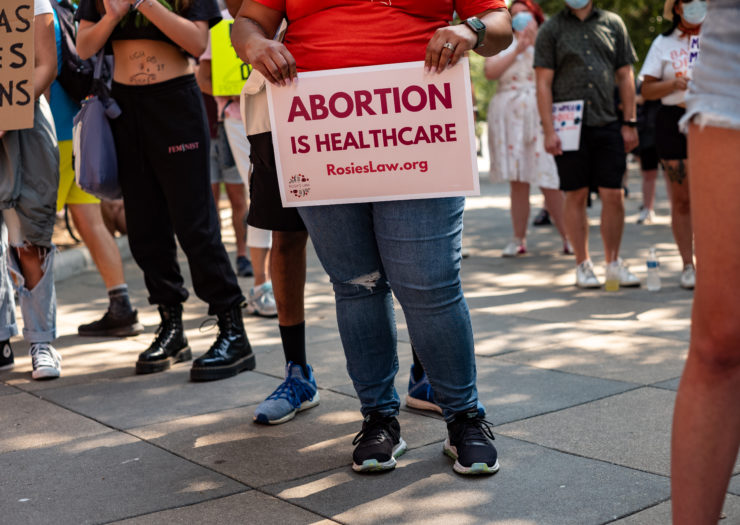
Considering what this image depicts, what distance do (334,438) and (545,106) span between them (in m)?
4.19

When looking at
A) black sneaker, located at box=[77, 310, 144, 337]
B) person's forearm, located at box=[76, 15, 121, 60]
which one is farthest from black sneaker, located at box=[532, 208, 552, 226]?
person's forearm, located at box=[76, 15, 121, 60]

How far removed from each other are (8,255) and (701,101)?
3795mm

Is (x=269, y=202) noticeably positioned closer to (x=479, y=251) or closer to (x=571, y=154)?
(x=571, y=154)

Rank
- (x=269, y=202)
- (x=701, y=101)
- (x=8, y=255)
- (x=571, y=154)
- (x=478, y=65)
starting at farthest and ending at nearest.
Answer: (x=478, y=65) → (x=571, y=154) → (x=8, y=255) → (x=269, y=202) → (x=701, y=101)

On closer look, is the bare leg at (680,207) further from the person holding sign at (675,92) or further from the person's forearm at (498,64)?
the person's forearm at (498,64)

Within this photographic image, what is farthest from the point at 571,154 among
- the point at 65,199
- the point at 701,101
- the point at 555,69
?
the point at 701,101

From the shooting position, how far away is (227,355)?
15.5ft

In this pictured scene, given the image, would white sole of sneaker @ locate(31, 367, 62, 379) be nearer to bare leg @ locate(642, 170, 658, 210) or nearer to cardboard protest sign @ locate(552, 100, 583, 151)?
cardboard protest sign @ locate(552, 100, 583, 151)

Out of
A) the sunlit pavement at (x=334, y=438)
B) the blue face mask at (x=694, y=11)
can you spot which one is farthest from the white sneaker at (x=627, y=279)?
the blue face mask at (x=694, y=11)

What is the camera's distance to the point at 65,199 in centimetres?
578

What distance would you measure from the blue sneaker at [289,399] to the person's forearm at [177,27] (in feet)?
5.14

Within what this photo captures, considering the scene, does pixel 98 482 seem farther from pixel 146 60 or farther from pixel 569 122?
pixel 569 122

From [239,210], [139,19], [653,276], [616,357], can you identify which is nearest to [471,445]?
[616,357]

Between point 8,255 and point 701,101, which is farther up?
point 701,101
